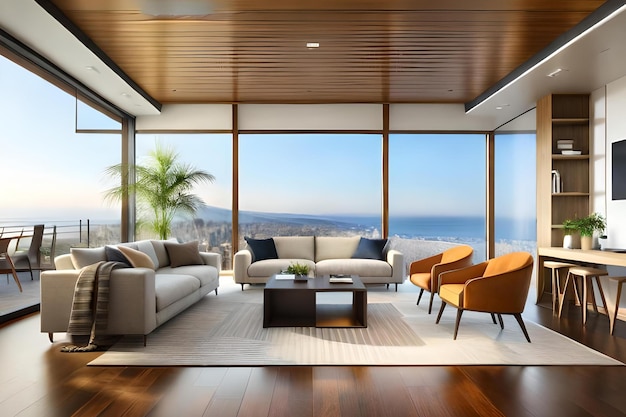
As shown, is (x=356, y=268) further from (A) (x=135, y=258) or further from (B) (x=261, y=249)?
(A) (x=135, y=258)

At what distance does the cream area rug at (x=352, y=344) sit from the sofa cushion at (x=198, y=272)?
0.45m

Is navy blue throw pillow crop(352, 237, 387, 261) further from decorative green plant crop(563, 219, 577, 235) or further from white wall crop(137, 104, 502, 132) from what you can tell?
decorative green plant crop(563, 219, 577, 235)

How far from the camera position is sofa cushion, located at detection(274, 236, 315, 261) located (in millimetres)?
7188

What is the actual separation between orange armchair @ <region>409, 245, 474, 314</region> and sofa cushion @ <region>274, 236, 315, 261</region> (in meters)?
2.00

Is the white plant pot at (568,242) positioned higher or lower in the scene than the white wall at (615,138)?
lower

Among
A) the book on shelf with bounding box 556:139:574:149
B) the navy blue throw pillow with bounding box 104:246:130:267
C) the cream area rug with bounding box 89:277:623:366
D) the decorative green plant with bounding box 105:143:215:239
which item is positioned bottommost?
the cream area rug with bounding box 89:277:623:366

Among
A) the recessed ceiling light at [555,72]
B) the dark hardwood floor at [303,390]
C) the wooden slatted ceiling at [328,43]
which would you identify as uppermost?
the wooden slatted ceiling at [328,43]

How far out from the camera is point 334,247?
729 centimetres

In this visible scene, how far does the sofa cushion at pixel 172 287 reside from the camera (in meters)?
4.13

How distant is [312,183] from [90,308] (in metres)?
4.79

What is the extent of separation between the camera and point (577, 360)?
3.47 metres

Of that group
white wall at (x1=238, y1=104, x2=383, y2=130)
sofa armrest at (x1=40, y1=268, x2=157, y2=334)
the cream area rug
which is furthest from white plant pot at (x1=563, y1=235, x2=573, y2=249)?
sofa armrest at (x1=40, y1=268, x2=157, y2=334)

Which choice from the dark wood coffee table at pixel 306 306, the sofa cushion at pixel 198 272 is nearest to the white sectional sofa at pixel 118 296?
the sofa cushion at pixel 198 272

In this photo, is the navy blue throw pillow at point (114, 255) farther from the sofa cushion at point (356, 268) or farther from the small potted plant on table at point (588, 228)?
the small potted plant on table at point (588, 228)
